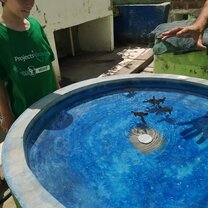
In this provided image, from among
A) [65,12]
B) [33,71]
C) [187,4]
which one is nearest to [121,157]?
[33,71]

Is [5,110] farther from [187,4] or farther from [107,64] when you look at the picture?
[187,4]

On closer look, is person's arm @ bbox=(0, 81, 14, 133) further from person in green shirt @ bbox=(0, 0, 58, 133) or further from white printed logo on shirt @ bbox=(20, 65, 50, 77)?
white printed logo on shirt @ bbox=(20, 65, 50, 77)

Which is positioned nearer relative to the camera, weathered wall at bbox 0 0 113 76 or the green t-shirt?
the green t-shirt

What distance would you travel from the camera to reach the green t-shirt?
2.42m

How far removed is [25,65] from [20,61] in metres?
0.07

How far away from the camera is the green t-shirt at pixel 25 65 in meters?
2.42

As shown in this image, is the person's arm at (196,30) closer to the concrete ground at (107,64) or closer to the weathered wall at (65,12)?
the weathered wall at (65,12)

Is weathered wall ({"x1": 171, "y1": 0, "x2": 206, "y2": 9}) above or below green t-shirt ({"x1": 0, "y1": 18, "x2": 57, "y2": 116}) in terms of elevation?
below

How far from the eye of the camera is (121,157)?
8.75ft

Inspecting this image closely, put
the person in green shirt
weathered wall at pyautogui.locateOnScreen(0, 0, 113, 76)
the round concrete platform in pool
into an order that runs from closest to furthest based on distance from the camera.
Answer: the round concrete platform in pool < the person in green shirt < weathered wall at pyautogui.locateOnScreen(0, 0, 113, 76)

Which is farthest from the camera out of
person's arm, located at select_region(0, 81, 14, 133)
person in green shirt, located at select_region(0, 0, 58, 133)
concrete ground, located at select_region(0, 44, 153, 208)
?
concrete ground, located at select_region(0, 44, 153, 208)

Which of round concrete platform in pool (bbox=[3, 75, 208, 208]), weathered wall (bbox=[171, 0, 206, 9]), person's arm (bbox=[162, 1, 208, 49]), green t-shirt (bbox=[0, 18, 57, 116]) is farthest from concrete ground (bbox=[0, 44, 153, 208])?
person's arm (bbox=[162, 1, 208, 49])

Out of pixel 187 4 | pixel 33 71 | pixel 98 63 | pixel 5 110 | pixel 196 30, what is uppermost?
pixel 196 30

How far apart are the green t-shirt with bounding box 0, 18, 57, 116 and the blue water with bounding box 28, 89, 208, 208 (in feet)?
1.67
